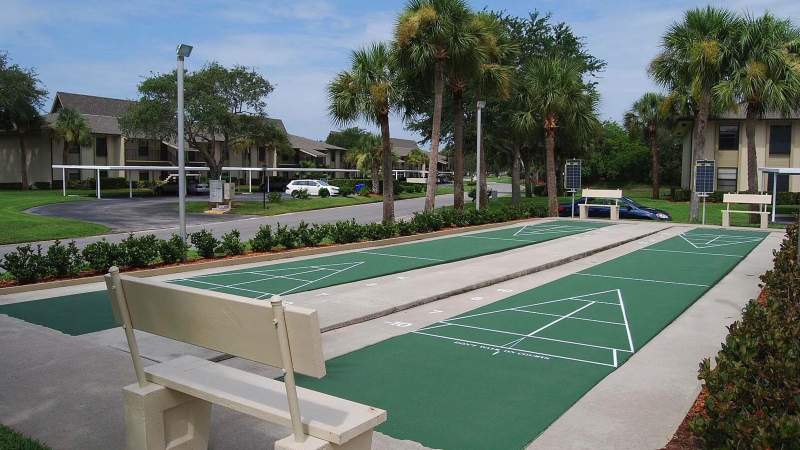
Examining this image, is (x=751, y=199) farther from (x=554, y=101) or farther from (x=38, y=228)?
(x=38, y=228)

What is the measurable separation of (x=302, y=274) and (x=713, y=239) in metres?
15.1

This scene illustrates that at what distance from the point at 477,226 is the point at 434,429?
1920 cm

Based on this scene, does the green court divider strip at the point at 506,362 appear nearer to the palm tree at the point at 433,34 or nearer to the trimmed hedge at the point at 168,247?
the trimmed hedge at the point at 168,247

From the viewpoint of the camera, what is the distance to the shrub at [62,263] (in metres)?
11.4

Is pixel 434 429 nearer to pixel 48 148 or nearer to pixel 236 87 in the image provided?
pixel 236 87

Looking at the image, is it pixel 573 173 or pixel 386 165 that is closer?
pixel 386 165

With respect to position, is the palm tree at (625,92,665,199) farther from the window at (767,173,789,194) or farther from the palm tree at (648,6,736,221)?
the palm tree at (648,6,736,221)

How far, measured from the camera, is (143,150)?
59969mm

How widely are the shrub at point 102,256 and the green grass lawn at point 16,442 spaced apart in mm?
8020

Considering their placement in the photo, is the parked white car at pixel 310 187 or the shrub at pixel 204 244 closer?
the shrub at pixel 204 244

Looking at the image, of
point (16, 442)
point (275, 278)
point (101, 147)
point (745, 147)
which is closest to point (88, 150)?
point (101, 147)

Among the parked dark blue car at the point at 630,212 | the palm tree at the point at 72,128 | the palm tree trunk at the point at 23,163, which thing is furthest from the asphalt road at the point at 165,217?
the palm tree trunk at the point at 23,163

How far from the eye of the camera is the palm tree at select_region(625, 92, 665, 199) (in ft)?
161

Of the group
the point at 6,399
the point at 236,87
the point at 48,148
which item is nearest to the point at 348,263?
the point at 6,399
